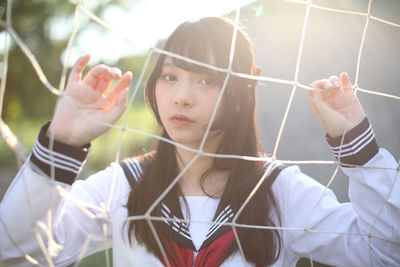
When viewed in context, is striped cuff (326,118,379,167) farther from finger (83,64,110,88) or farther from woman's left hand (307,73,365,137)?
finger (83,64,110,88)

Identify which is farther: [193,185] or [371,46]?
[371,46]

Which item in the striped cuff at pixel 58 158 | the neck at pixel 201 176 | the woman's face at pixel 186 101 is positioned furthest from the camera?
the neck at pixel 201 176

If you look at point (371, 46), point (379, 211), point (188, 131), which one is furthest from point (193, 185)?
point (371, 46)

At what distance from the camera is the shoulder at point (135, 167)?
2.92 feet

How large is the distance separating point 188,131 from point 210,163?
6.3 inches

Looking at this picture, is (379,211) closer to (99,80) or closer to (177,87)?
(177,87)

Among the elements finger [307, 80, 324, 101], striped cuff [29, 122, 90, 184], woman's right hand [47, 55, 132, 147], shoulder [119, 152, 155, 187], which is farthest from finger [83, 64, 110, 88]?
finger [307, 80, 324, 101]

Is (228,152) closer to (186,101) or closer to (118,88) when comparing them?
(186,101)

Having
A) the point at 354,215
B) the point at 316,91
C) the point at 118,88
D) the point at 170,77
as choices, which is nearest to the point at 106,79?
the point at 118,88

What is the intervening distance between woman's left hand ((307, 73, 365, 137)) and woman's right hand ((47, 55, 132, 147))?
368mm

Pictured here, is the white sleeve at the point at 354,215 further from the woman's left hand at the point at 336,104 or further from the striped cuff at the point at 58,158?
the striped cuff at the point at 58,158

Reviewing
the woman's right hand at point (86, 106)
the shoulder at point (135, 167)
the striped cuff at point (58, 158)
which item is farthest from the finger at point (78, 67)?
the shoulder at point (135, 167)

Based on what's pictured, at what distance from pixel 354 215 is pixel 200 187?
334mm

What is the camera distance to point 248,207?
0.81m
